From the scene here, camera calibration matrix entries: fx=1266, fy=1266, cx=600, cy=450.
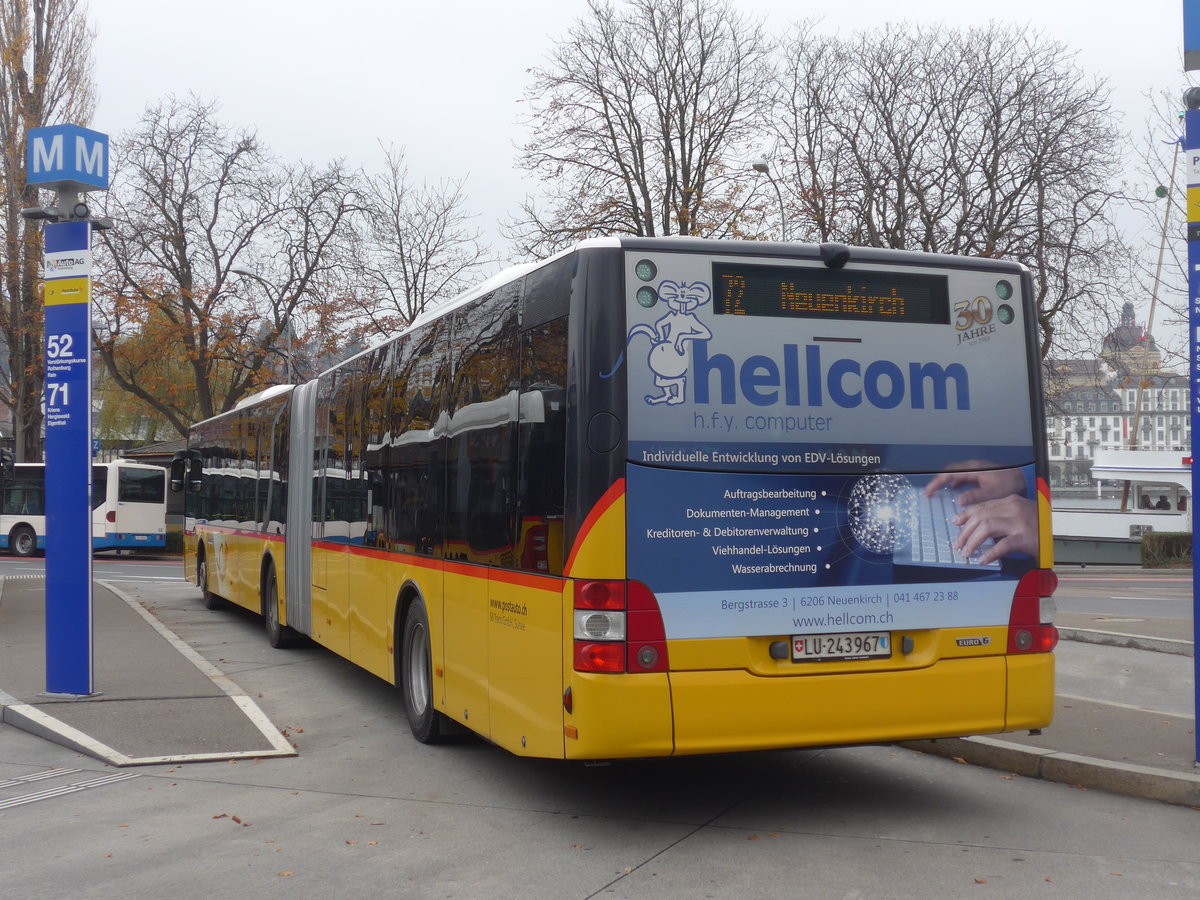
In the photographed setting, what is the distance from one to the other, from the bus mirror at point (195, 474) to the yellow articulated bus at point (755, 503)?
42.8 ft

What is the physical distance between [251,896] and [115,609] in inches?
562

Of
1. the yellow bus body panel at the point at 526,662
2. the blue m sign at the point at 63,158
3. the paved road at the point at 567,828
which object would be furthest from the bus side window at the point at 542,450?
the blue m sign at the point at 63,158

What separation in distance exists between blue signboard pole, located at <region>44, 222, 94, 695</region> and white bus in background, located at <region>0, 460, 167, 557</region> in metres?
29.5

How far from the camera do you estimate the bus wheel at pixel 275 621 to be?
47.4 feet

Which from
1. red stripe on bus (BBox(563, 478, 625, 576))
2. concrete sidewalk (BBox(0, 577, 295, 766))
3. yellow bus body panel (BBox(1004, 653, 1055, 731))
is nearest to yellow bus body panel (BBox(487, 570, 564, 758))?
red stripe on bus (BBox(563, 478, 625, 576))

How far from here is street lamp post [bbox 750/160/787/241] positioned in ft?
96.8

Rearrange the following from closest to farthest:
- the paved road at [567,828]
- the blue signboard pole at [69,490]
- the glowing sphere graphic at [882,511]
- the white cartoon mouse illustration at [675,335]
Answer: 1. the paved road at [567,828]
2. the white cartoon mouse illustration at [675,335]
3. the glowing sphere graphic at [882,511]
4. the blue signboard pole at [69,490]

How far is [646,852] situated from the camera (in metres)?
5.92

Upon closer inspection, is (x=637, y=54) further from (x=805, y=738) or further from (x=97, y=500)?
(x=805, y=738)

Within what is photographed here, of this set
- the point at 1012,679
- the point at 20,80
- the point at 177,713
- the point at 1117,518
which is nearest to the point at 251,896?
the point at 1012,679

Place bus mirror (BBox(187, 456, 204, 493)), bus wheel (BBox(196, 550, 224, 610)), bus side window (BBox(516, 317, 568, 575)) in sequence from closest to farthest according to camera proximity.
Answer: bus side window (BBox(516, 317, 568, 575)), bus mirror (BBox(187, 456, 204, 493)), bus wheel (BBox(196, 550, 224, 610))

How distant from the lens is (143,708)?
9805 mm

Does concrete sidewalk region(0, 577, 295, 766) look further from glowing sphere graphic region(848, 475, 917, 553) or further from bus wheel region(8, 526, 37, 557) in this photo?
bus wheel region(8, 526, 37, 557)

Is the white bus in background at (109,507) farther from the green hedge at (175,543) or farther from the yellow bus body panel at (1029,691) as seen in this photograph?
the yellow bus body panel at (1029,691)
